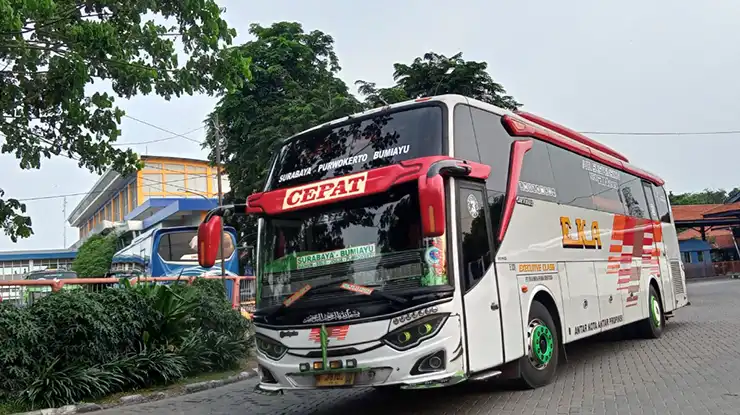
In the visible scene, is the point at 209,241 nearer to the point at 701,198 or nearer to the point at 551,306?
the point at 551,306

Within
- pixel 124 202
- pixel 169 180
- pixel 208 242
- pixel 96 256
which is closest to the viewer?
pixel 208 242

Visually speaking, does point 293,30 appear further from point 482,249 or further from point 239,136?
point 482,249

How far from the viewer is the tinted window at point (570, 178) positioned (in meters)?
9.01

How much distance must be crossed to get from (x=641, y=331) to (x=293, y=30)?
716 inches

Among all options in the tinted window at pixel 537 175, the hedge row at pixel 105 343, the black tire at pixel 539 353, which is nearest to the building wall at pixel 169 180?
the hedge row at pixel 105 343

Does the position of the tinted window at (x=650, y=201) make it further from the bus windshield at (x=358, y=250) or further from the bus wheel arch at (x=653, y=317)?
the bus windshield at (x=358, y=250)

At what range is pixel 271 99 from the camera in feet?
76.9

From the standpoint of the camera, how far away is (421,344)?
5.91m

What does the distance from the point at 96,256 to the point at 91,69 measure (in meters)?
42.5

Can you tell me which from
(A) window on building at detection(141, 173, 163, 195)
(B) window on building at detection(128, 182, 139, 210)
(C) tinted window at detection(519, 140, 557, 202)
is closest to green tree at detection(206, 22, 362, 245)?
(C) tinted window at detection(519, 140, 557, 202)

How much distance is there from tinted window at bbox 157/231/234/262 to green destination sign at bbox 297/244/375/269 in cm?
1293

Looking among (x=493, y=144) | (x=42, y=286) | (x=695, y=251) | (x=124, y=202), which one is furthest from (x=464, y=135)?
(x=124, y=202)

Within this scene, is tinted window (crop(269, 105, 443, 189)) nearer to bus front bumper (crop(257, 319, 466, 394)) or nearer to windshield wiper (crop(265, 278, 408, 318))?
windshield wiper (crop(265, 278, 408, 318))

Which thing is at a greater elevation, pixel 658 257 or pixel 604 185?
pixel 604 185
